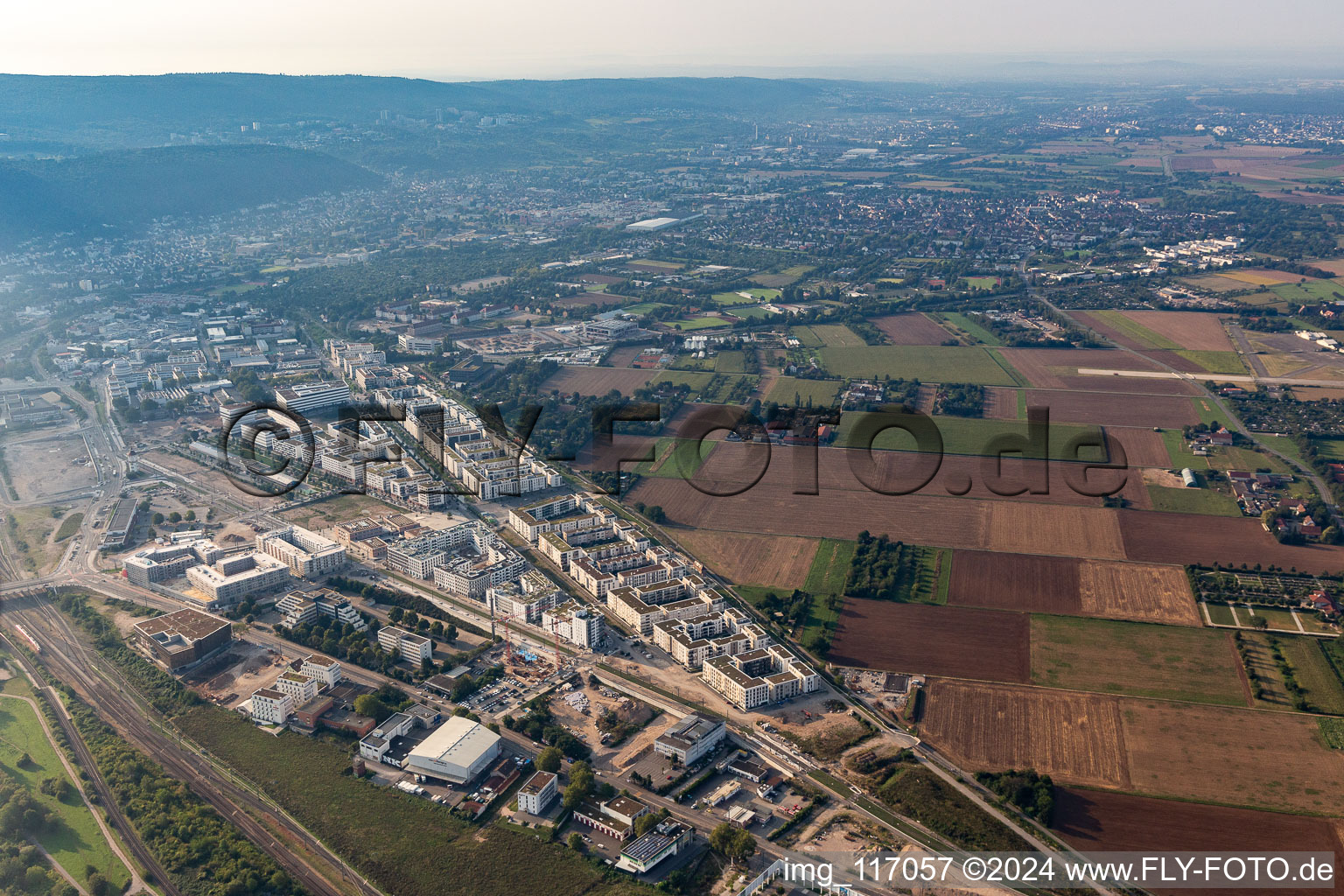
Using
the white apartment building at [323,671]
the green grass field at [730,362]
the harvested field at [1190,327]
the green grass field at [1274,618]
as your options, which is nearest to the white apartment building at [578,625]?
the white apartment building at [323,671]

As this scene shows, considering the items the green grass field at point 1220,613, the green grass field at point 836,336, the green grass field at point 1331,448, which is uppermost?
the green grass field at point 836,336

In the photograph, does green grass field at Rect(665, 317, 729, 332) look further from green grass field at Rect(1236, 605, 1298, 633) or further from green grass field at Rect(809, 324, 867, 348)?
green grass field at Rect(1236, 605, 1298, 633)

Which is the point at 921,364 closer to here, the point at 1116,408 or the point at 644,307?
the point at 1116,408

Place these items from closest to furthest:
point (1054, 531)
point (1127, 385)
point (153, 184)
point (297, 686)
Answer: point (297, 686) → point (1054, 531) → point (1127, 385) → point (153, 184)

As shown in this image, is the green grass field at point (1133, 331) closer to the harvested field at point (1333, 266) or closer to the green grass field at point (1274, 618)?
the harvested field at point (1333, 266)

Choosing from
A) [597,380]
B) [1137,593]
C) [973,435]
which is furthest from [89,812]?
[973,435]

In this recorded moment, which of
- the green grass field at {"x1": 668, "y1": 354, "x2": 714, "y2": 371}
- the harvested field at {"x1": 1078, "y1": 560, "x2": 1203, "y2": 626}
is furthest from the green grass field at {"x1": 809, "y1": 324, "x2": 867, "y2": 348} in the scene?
the harvested field at {"x1": 1078, "y1": 560, "x2": 1203, "y2": 626}

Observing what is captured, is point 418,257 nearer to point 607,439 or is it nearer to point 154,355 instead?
point 154,355
